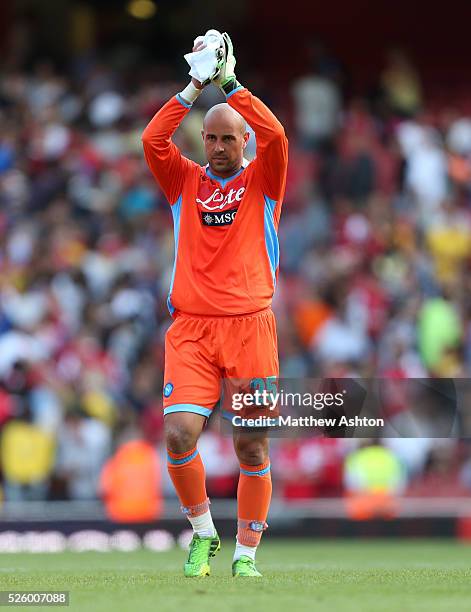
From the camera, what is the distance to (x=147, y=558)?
12133mm

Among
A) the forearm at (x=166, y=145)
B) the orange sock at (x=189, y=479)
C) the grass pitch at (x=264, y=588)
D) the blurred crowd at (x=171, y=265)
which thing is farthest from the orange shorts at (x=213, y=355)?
the blurred crowd at (x=171, y=265)

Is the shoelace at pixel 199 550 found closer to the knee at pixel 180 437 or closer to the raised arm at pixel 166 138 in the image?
the knee at pixel 180 437

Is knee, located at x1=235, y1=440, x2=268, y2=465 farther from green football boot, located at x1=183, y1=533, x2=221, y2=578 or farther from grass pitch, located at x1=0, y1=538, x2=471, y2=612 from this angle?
grass pitch, located at x1=0, y1=538, x2=471, y2=612

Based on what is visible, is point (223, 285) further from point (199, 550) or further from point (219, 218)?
point (199, 550)

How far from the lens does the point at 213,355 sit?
8.02m

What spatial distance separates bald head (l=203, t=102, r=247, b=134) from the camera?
8.06 metres

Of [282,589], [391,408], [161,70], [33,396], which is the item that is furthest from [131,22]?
[282,589]

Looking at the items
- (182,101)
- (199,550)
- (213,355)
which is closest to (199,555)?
(199,550)

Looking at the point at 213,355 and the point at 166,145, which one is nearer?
the point at 213,355

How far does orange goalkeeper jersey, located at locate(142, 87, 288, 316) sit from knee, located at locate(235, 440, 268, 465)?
2.25 ft

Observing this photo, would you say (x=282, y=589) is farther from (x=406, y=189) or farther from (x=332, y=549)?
(x=406, y=189)

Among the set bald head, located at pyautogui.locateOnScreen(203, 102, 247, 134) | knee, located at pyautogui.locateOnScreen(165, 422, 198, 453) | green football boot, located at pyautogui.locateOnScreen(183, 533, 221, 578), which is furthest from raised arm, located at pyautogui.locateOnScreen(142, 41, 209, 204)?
green football boot, located at pyautogui.locateOnScreen(183, 533, 221, 578)

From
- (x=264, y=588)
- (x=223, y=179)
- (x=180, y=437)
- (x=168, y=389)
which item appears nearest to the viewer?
(x=264, y=588)

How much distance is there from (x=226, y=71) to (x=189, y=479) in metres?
2.14
